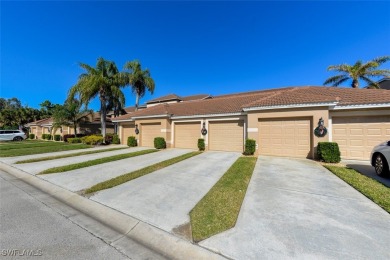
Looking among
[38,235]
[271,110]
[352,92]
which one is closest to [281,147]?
[271,110]

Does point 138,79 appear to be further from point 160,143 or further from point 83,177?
point 83,177

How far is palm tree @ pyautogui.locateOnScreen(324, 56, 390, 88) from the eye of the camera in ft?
54.1

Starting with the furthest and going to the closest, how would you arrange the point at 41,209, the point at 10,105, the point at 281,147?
the point at 10,105, the point at 281,147, the point at 41,209

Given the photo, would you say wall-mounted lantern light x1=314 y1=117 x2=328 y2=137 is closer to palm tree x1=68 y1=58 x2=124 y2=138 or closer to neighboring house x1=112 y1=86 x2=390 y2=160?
neighboring house x1=112 y1=86 x2=390 y2=160

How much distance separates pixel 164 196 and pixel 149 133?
1312cm

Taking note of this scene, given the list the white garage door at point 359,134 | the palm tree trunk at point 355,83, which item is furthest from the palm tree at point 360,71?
the white garage door at point 359,134

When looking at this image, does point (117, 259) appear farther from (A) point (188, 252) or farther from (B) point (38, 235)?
(B) point (38, 235)

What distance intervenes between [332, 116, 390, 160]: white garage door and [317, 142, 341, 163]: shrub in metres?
1.80

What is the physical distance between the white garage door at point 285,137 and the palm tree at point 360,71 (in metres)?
12.0

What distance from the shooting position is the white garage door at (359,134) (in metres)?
9.52

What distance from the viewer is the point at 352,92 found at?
1154 cm

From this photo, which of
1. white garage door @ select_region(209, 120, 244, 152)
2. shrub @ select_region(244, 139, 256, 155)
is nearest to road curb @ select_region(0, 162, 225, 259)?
shrub @ select_region(244, 139, 256, 155)

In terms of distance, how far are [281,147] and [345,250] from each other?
349 inches

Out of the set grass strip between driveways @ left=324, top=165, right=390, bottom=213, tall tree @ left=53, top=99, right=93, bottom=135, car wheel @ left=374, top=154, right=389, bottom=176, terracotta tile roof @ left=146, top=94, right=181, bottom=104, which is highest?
terracotta tile roof @ left=146, top=94, right=181, bottom=104
